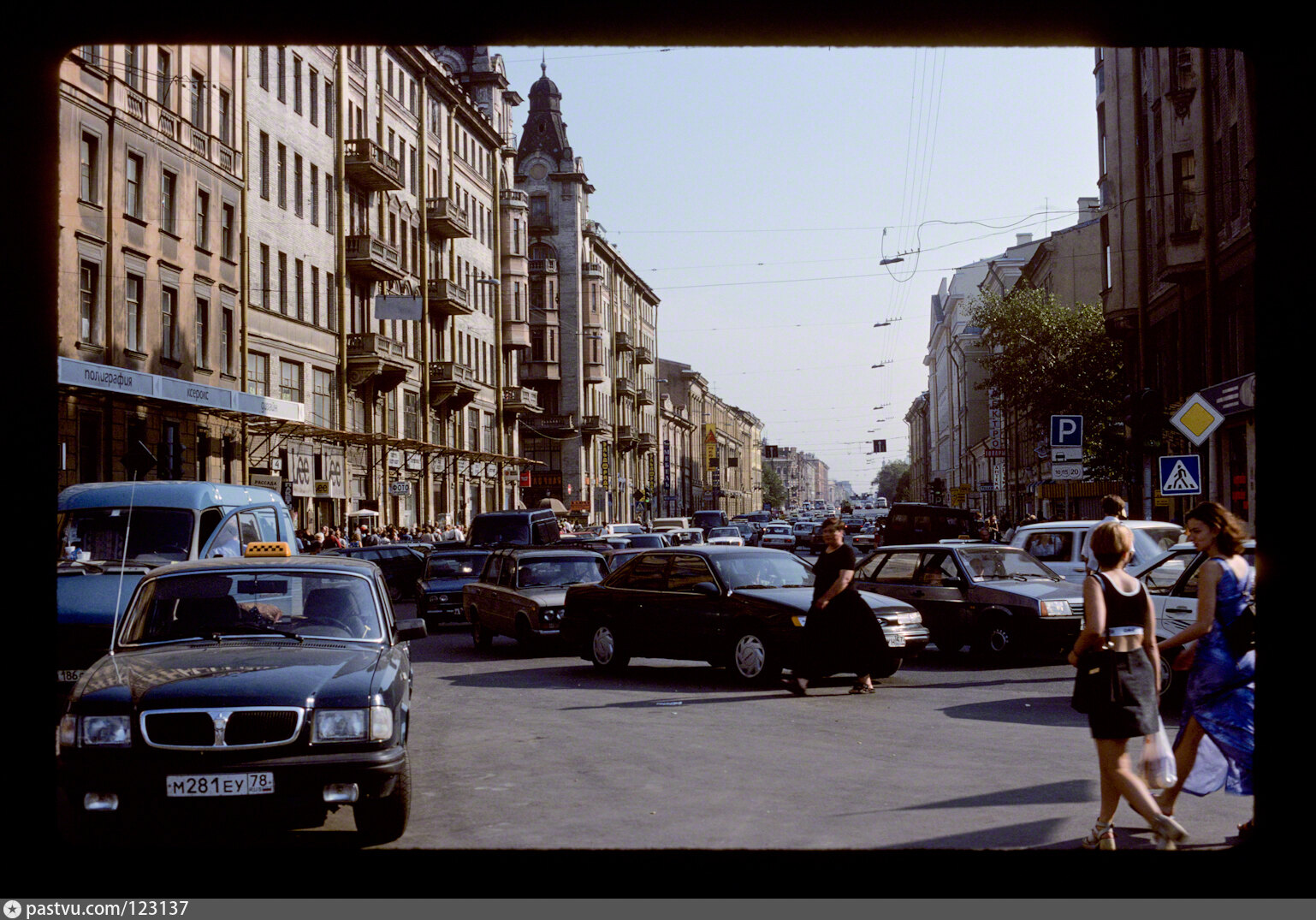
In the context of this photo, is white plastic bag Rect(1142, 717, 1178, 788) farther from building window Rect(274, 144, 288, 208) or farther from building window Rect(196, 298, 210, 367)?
building window Rect(274, 144, 288, 208)

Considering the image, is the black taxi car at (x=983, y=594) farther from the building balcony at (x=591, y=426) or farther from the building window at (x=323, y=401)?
the building balcony at (x=591, y=426)

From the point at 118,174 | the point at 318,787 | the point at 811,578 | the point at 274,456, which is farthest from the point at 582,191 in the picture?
the point at 318,787

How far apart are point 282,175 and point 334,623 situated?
135 ft

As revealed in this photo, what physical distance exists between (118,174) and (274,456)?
1154cm

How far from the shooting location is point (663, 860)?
6.40m

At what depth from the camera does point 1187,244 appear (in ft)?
119

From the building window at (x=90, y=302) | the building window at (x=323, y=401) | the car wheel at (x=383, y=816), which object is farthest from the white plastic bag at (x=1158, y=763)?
the building window at (x=323, y=401)

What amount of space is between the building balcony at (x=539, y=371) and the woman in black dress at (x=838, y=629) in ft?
253

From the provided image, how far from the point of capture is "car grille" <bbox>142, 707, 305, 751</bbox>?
7637mm

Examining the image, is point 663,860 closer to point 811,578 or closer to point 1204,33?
point 1204,33

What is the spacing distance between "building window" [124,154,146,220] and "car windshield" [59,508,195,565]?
21.0 m

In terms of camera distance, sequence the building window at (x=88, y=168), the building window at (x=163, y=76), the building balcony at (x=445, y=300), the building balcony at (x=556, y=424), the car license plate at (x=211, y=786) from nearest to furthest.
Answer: the car license plate at (x=211, y=786) < the building window at (x=88, y=168) < the building window at (x=163, y=76) < the building balcony at (x=445, y=300) < the building balcony at (x=556, y=424)

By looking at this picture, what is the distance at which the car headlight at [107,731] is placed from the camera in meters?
7.61

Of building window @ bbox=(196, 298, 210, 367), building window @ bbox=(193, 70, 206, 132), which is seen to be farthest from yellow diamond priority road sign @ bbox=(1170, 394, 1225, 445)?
building window @ bbox=(193, 70, 206, 132)
